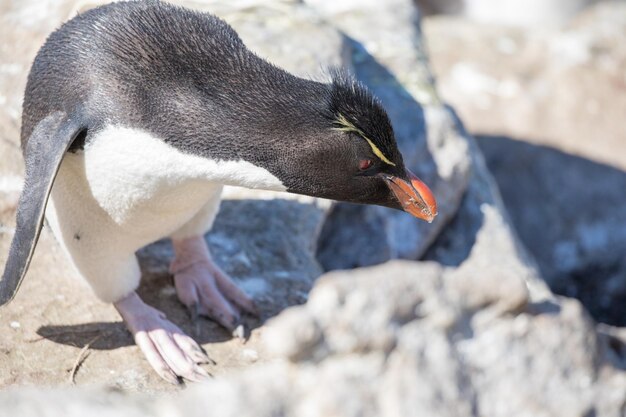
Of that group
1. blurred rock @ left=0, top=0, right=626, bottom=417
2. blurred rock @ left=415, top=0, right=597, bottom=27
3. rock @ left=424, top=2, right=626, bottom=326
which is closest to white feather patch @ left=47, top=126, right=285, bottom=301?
blurred rock @ left=0, top=0, right=626, bottom=417

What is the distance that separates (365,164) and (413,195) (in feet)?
0.60

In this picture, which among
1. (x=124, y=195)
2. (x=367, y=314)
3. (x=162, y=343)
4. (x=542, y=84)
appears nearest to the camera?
(x=367, y=314)

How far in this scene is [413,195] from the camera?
102 inches

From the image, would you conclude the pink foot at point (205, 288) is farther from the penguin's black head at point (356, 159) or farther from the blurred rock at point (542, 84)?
the blurred rock at point (542, 84)

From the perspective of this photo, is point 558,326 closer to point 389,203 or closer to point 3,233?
point 389,203

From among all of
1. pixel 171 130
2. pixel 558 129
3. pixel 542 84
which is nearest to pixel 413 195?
pixel 171 130

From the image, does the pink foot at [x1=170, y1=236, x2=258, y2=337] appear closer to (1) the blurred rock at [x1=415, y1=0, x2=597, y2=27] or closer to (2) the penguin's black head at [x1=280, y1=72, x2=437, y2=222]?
(2) the penguin's black head at [x1=280, y1=72, x2=437, y2=222]

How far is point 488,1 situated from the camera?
7.89 metres

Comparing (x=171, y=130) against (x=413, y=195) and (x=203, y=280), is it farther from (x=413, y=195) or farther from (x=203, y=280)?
(x=203, y=280)

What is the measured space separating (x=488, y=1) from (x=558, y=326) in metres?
6.58

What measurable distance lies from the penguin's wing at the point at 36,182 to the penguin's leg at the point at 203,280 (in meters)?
0.62

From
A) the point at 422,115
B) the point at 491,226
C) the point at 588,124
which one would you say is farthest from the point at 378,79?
the point at 588,124

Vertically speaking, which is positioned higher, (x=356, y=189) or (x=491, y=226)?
(x=356, y=189)

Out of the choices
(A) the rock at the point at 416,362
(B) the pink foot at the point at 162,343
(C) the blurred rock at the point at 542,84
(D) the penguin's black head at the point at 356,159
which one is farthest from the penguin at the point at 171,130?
(C) the blurred rock at the point at 542,84
